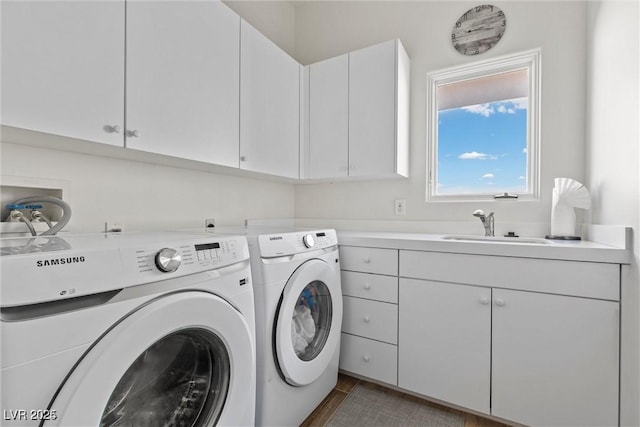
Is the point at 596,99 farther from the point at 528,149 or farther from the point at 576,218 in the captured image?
the point at 576,218

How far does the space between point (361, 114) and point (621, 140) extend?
132cm

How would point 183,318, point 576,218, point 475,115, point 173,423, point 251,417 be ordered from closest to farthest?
point 183,318
point 173,423
point 251,417
point 576,218
point 475,115

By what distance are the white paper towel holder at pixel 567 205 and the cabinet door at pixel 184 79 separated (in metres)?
1.80

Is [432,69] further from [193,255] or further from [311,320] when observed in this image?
[193,255]

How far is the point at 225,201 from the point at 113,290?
1.35 metres

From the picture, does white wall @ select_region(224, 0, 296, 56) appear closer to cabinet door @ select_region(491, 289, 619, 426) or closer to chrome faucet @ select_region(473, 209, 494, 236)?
chrome faucet @ select_region(473, 209, 494, 236)

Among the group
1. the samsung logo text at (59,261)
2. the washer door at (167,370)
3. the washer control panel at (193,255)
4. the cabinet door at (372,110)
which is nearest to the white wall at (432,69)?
the cabinet door at (372,110)

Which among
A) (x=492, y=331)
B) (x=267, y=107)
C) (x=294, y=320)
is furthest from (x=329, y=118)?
(x=492, y=331)

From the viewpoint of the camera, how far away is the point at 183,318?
792 millimetres

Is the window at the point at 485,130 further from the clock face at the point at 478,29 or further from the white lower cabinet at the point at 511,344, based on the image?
the white lower cabinet at the point at 511,344

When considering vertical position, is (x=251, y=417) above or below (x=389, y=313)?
below

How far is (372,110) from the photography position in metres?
2.01

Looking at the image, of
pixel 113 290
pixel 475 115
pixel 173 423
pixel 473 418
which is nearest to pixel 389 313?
pixel 473 418

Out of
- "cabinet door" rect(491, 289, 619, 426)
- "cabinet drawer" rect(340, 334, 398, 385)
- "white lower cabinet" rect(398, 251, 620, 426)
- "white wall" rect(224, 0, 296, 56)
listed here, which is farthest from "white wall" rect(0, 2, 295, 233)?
"cabinet door" rect(491, 289, 619, 426)
